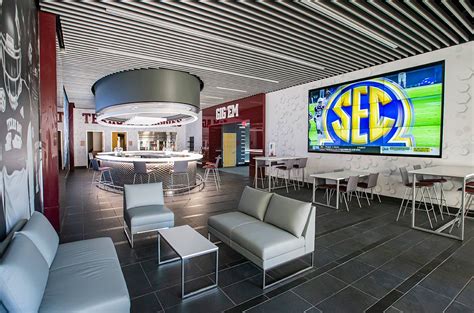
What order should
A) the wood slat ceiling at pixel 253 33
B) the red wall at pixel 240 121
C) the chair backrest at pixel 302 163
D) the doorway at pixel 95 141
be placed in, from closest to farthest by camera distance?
the wood slat ceiling at pixel 253 33 → the chair backrest at pixel 302 163 → the red wall at pixel 240 121 → the doorway at pixel 95 141

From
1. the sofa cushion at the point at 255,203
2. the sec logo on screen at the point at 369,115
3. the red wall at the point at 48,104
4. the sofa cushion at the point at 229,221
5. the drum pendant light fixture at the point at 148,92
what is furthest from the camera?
the drum pendant light fixture at the point at 148,92

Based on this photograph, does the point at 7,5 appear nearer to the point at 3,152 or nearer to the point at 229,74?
the point at 3,152

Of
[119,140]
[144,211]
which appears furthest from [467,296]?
[119,140]

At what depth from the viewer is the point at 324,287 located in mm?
2543

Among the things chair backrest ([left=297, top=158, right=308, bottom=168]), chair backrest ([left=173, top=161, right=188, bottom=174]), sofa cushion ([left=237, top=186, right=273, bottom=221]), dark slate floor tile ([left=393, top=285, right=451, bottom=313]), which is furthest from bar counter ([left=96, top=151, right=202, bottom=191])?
dark slate floor tile ([left=393, top=285, right=451, bottom=313])

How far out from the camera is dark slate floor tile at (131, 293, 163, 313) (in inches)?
86.0

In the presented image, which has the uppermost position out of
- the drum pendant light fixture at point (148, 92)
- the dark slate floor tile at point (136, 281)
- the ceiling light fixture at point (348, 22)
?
the ceiling light fixture at point (348, 22)

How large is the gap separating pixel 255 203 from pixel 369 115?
4.66 metres

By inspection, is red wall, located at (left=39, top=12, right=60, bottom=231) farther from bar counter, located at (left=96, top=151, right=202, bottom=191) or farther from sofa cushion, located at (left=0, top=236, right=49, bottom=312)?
bar counter, located at (left=96, top=151, right=202, bottom=191)

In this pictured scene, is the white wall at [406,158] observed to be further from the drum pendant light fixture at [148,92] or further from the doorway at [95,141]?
the doorway at [95,141]

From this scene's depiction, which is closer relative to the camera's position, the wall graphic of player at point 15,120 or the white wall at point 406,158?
the wall graphic of player at point 15,120

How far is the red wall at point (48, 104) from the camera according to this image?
3648 millimetres

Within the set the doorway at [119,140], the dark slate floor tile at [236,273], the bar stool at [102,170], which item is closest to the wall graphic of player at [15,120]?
the dark slate floor tile at [236,273]

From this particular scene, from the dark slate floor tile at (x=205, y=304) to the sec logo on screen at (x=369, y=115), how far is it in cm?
556
